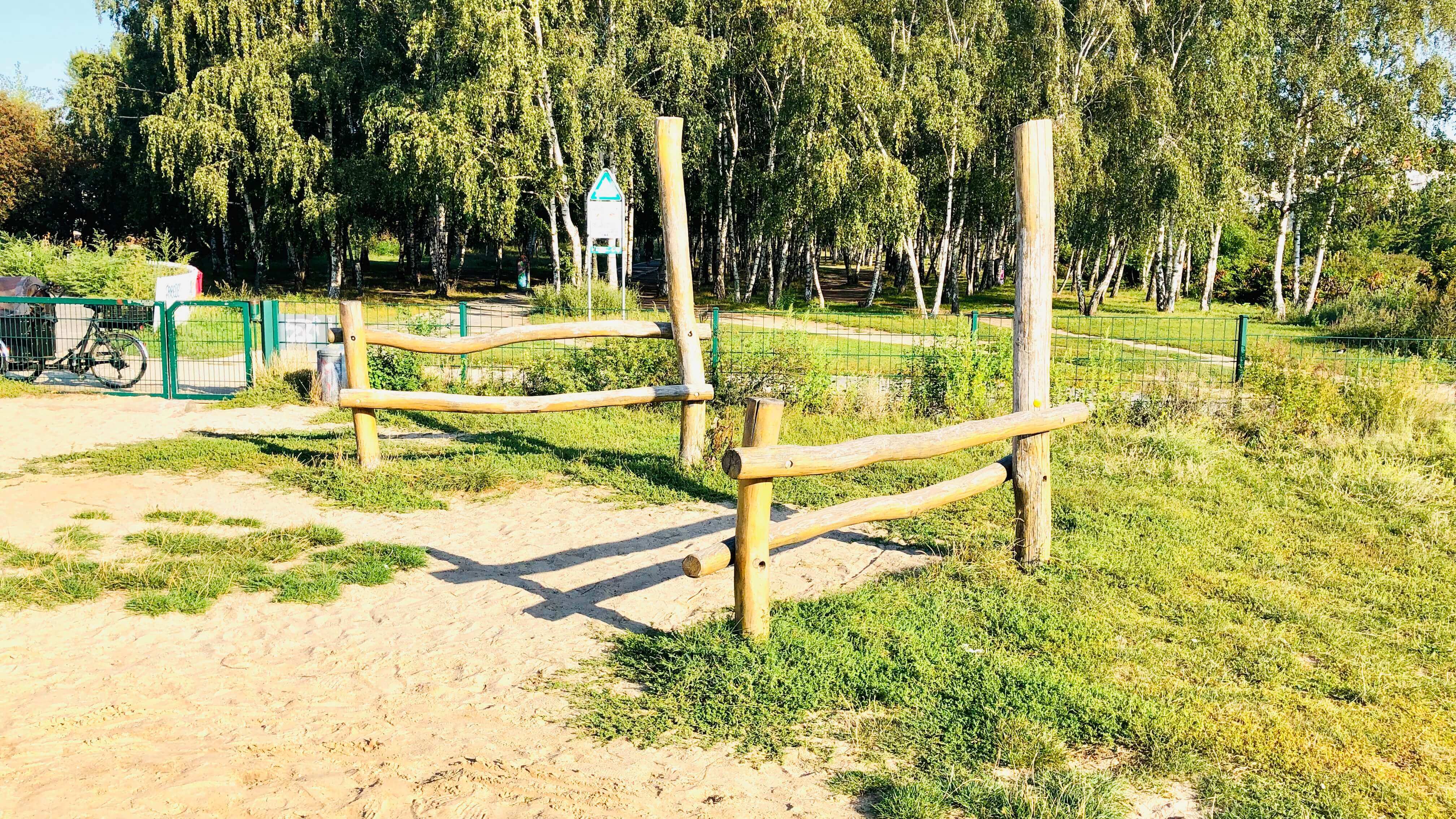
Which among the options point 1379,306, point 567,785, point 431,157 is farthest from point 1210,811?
point 431,157

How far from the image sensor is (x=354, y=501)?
741 cm

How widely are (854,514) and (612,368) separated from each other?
631cm

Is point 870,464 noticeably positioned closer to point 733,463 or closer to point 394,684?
point 733,463

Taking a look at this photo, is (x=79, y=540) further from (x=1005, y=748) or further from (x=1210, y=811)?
(x=1210, y=811)

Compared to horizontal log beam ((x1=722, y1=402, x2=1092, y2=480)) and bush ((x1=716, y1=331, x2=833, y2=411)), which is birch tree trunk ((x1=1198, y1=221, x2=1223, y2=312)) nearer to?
bush ((x1=716, y1=331, x2=833, y2=411))

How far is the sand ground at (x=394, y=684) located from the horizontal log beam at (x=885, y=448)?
0.96 metres

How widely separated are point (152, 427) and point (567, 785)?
816cm

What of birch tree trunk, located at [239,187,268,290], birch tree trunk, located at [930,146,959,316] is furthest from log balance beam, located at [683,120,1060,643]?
birch tree trunk, located at [239,187,268,290]

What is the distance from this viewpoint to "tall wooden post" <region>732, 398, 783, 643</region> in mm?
4660

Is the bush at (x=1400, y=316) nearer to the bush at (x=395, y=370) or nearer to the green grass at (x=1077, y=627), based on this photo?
the green grass at (x=1077, y=627)

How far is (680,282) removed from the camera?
8.66 meters

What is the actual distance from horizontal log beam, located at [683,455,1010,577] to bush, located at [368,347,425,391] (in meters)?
7.24

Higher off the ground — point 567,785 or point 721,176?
point 721,176

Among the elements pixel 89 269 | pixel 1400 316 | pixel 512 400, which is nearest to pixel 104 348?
pixel 89 269
